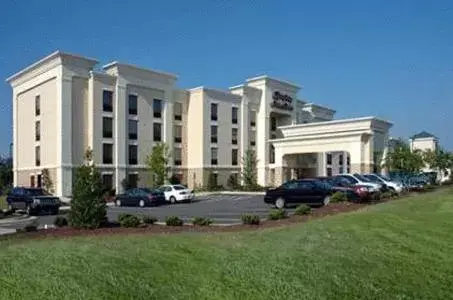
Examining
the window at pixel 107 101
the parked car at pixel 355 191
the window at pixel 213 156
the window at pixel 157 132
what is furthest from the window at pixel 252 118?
the parked car at pixel 355 191

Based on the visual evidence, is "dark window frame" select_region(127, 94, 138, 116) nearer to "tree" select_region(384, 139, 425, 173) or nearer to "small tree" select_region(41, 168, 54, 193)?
"small tree" select_region(41, 168, 54, 193)

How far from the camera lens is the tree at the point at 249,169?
61.2 metres

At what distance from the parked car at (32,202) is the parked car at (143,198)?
7.46 metres

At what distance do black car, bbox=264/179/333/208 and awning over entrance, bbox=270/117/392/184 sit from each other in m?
26.7

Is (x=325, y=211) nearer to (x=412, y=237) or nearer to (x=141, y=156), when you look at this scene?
(x=412, y=237)

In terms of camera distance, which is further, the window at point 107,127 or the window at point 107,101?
the window at point 107,127

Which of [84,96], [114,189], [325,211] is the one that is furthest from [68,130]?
[325,211]

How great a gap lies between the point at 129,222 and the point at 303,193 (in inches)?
530

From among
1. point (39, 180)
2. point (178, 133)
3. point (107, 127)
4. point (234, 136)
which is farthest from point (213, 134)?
point (39, 180)

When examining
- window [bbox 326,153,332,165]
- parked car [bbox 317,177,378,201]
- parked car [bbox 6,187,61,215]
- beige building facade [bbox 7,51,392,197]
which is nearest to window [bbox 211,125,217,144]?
beige building facade [bbox 7,51,392,197]

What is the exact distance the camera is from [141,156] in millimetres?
53719

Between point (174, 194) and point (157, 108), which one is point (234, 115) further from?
point (174, 194)

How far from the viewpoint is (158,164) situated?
50094 mm

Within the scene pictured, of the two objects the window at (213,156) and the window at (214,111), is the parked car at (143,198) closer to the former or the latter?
the window at (213,156)
